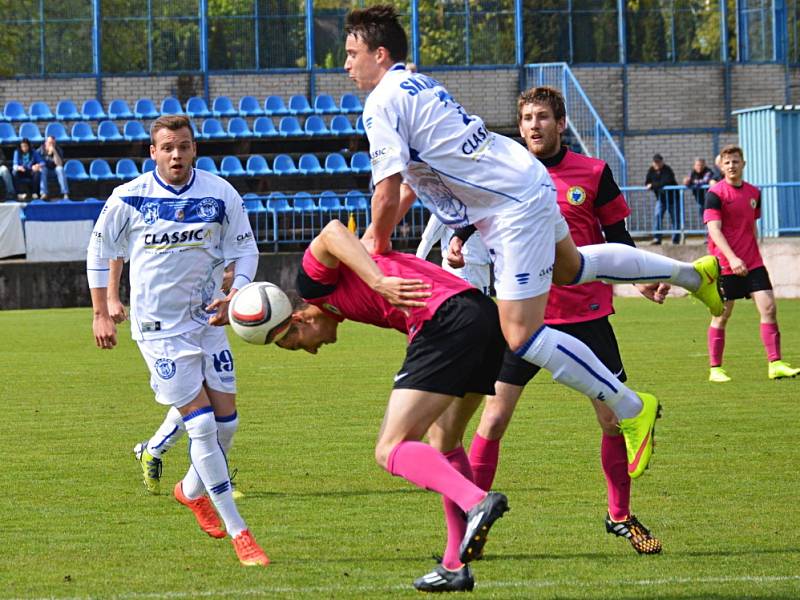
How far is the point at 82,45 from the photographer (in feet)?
112

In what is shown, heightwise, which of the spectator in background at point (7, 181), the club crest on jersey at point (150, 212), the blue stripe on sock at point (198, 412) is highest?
the spectator in background at point (7, 181)

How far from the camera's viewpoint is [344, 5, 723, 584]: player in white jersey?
18.0 feet

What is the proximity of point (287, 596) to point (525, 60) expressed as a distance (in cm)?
3079

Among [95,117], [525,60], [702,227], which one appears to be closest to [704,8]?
[525,60]

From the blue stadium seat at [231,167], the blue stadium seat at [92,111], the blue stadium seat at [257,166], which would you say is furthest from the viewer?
the blue stadium seat at [92,111]

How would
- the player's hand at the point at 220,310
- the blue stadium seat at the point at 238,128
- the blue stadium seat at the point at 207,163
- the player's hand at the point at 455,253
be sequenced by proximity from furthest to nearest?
the blue stadium seat at the point at 238,128, the blue stadium seat at the point at 207,163, the player's hand at the point at 455,253, the player's hand at the point at 220,310

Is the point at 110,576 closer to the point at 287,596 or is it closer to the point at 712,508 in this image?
the point at 287,596

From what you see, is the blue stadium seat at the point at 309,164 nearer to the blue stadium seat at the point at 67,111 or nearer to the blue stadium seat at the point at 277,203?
the blue stadium seat at the point at 277,203

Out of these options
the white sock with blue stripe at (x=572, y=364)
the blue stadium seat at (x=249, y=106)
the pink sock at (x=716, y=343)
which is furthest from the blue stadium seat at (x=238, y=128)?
the white sock with blue stripe at (x=572, y=364)

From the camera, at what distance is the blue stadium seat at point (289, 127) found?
3186cm

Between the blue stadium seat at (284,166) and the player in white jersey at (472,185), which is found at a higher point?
the blue stadium seat at (284,166)

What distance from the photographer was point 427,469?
505 centimetres

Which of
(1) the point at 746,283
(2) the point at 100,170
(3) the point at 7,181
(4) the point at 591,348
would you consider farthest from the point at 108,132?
(4) the point at 591,348

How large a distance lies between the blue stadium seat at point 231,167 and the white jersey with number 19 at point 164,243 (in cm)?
2337
